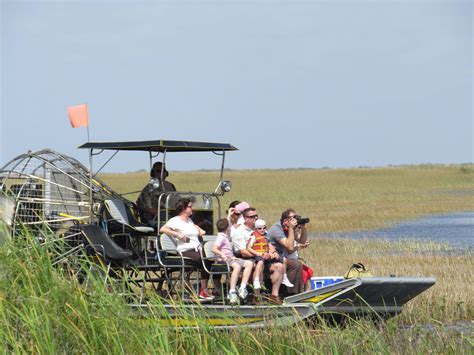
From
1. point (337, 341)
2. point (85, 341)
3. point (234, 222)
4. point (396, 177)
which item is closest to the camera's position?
point (85, 341)

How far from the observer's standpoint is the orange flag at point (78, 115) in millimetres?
12555

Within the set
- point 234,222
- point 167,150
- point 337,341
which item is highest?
point 167,150

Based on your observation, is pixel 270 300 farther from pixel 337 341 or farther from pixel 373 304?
pixel 337 341

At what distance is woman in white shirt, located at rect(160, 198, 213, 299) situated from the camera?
37.2 ft

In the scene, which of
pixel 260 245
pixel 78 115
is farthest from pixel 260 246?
Result: pixel 78 115

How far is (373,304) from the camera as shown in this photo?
11.3 metres

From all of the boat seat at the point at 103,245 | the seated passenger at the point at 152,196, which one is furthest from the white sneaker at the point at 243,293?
the seated passenger at the point at 152,196

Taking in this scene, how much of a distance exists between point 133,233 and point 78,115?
166 cm

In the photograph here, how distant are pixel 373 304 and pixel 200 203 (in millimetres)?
2564

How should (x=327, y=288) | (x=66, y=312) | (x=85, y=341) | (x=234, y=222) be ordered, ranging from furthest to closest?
(x=234, y=222), (x=327, y=288), (x=66, y=312), (x=85, y=341)

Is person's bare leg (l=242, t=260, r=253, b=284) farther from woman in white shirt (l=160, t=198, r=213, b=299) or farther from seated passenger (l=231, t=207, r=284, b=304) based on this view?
woman in white shirt (l=160, t=198, r=213, b=299)

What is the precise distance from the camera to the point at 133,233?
12.1m

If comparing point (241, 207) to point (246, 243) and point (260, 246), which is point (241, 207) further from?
point (260, 246)

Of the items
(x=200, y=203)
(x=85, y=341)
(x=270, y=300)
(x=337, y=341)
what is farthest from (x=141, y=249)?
(x=85, y=341)
